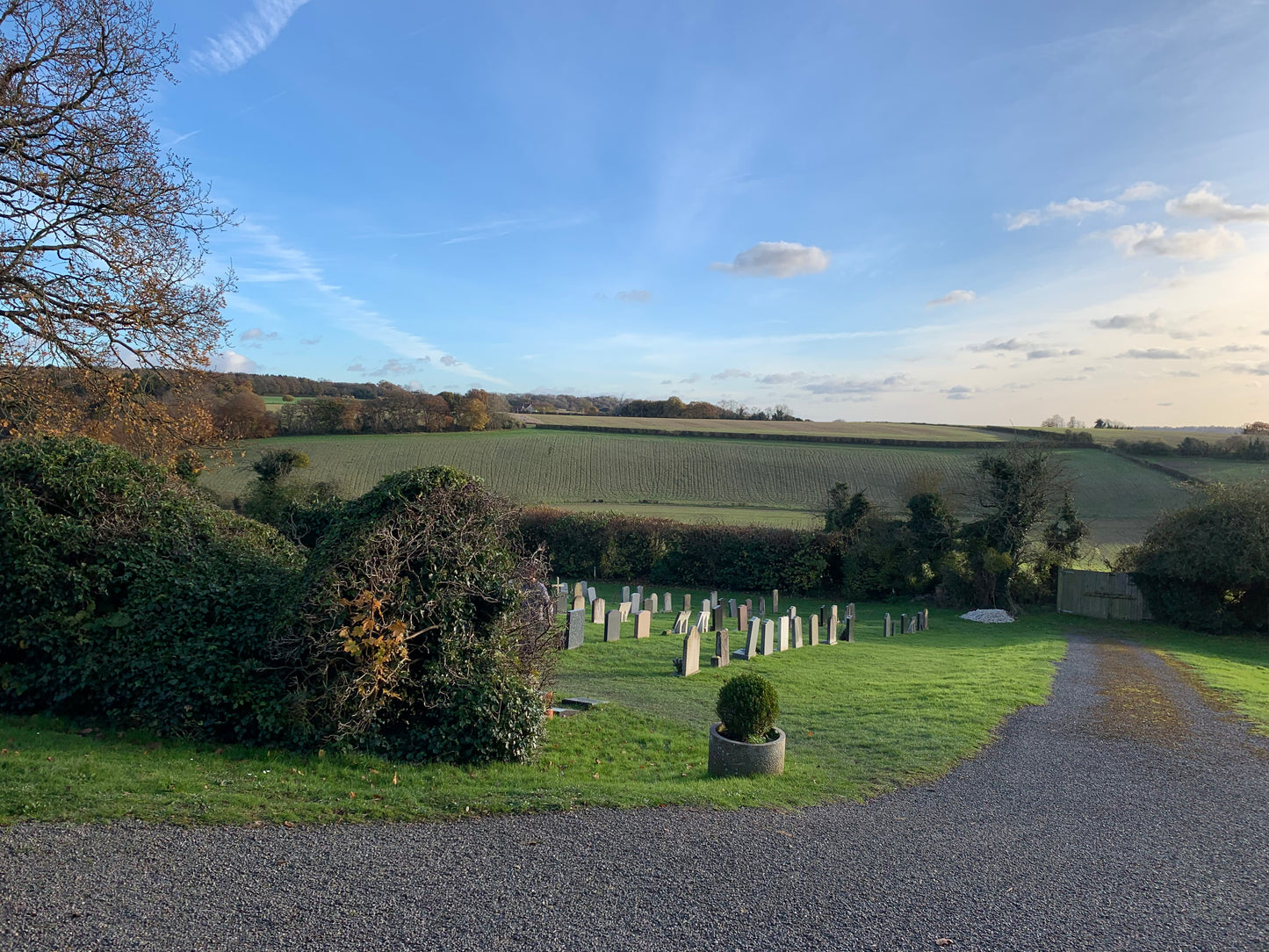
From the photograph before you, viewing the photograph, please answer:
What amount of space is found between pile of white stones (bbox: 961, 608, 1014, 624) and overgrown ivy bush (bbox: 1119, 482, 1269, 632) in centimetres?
444

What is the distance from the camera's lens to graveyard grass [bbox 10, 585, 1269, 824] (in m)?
6.41

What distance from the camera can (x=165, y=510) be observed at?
10.2 metres

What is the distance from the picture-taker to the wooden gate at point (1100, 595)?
25.7 meters

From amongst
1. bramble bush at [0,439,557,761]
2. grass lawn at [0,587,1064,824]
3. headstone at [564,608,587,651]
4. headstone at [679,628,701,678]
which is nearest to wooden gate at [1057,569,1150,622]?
grass lawn at [0,587,1064,824]

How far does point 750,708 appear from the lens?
829 cm

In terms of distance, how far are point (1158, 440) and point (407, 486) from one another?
67.3 meters

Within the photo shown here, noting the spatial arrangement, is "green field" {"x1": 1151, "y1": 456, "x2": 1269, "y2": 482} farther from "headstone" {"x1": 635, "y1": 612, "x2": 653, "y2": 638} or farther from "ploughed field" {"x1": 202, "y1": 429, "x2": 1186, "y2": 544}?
"headstone" {"x1": 635, "y1": 612, "x2": 653, "y2": 638}

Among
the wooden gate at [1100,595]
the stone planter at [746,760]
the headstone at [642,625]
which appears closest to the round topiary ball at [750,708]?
the stone planter at [746,760]

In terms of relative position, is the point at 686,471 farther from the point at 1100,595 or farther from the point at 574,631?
the point at 574,631

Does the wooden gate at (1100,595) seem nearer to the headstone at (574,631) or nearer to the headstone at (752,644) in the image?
the headstone at (752,644)

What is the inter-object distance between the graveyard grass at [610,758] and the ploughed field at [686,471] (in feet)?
80.1

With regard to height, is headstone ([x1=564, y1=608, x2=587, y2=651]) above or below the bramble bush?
below

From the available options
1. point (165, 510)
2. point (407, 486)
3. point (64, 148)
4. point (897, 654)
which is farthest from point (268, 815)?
point (897, 654)

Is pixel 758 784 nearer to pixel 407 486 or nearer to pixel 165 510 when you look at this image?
pixel 407 486
